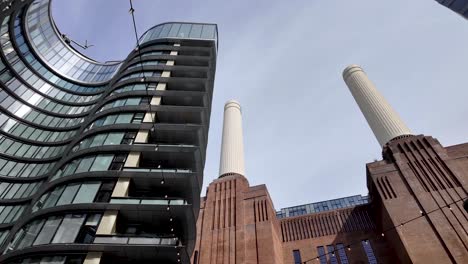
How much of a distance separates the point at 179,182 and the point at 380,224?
90.7 feet

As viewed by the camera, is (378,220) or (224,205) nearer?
(378,220)

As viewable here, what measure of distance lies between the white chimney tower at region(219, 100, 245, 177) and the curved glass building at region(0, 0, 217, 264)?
1531 centimetres

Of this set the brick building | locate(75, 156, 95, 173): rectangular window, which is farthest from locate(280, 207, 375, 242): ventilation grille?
locate(75, 156, 95, 173): rectangular window

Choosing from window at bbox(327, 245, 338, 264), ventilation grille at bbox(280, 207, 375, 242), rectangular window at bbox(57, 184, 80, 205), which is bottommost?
rectangular window at bbox(57, 184, 80, 205)

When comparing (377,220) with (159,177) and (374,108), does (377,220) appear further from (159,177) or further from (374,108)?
(159,177)

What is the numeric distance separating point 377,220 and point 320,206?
2468 cm

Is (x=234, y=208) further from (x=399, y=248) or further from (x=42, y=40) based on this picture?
(x=42, y=40)

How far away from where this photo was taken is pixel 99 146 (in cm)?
2525

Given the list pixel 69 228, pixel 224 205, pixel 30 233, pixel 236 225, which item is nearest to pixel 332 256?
pixel 236 225

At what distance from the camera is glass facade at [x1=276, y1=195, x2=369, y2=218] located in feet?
209

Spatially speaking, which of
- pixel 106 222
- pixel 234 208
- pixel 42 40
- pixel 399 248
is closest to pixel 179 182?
pixel 106 222

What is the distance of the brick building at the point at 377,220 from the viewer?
31094 millimetres

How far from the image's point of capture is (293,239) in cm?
4294

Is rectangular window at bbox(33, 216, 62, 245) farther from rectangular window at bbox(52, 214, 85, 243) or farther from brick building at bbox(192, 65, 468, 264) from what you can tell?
brick building at bbox(192, 65, 468, 264)
